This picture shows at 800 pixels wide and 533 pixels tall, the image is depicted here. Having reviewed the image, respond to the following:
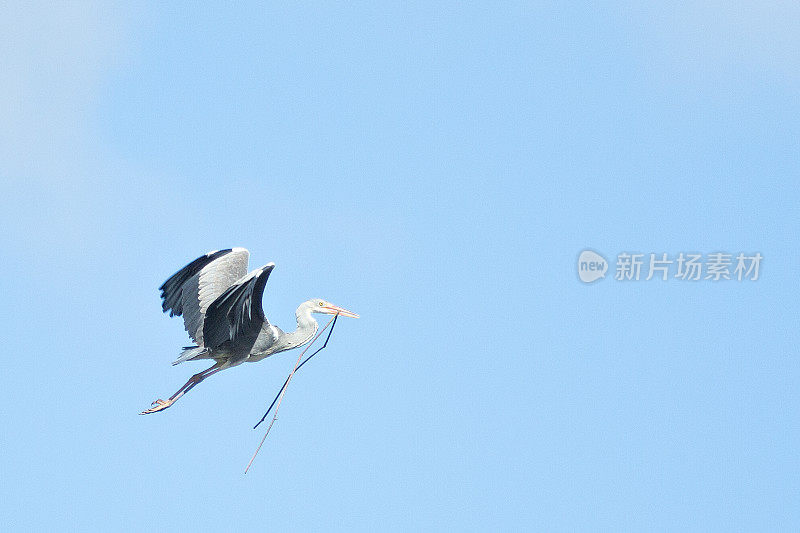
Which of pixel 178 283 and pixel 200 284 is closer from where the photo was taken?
pixel 200 284

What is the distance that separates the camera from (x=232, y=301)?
22281 mm

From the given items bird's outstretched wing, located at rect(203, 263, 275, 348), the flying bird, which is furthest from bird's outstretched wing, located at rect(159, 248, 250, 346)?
bird's outstretched wing, located at rect(203, 263, 275, 348)

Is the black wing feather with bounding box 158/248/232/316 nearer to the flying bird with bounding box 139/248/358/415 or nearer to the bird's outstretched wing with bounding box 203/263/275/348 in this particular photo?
the flying bird with bounding box 139/248/358/415

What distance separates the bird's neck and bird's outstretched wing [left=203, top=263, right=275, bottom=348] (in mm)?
1059

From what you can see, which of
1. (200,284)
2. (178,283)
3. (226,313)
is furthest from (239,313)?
(178,283)

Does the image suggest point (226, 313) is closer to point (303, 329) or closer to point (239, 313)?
point (239, 313)

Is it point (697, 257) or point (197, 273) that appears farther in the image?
point (697, 257)

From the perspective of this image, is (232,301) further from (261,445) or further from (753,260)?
(753,260)

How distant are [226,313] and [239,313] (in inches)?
8.4

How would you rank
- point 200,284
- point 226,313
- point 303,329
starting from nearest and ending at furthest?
point 226,313 < point 200,284 < point 303,329

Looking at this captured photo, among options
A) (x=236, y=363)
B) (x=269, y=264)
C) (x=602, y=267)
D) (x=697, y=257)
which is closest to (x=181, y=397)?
(x=236, y=363)

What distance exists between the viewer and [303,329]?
80.8ft

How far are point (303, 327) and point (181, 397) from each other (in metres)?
2.47

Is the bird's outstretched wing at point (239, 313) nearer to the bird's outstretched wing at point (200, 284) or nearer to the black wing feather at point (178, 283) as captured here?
the bird's outstretched wing at point (200, 284)
